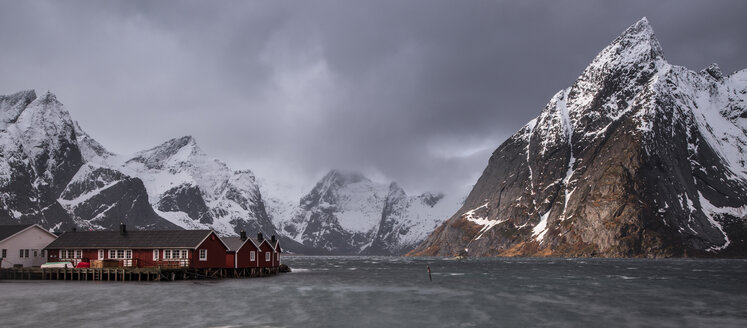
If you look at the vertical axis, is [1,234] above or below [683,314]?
above

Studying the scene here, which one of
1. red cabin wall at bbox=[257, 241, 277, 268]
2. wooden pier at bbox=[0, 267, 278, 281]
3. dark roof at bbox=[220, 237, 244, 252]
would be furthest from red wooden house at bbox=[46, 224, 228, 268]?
red cabin wall at bbox=[257, 241, 277, 268]

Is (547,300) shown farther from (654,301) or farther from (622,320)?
(622,320)

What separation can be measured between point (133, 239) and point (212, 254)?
43.8ft

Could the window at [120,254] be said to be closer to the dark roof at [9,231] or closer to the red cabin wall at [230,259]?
the red cabin wall at [230,259]

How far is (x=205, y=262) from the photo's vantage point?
9719cm

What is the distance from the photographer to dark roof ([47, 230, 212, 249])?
95.8 metres

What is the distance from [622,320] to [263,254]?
8169cm

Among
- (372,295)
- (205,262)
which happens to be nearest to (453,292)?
(372,295)

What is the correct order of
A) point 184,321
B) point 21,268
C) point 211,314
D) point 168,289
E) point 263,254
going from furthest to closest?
point 263,254
point 21,268
point 168,289
point 211,314
point 184,321

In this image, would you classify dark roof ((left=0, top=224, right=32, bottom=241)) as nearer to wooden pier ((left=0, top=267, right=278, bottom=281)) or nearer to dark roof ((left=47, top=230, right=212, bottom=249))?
dark roof ((left=47, top=230, right=212, bottom=249))

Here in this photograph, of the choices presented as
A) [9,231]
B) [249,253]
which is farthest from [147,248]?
[9,231]

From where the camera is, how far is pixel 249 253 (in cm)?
10956

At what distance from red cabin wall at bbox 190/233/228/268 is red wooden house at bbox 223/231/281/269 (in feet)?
5.02

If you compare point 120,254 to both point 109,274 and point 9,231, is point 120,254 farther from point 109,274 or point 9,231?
point 9,231
